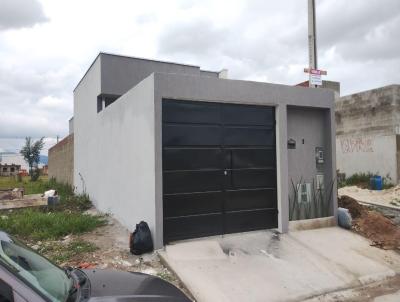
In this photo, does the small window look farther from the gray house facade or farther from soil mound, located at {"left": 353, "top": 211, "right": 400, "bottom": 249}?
Result: soil mound, located at {"left": 353, "top": 211, "right": 400, "bottom": 249}

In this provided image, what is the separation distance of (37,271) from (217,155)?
4.94 metres

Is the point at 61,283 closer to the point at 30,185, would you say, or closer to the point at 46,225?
the point at 46,225

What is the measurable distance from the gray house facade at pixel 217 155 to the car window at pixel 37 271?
3.58 metres

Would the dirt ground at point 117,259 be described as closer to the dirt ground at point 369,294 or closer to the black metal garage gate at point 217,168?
the black metal garage gate at point 217,168

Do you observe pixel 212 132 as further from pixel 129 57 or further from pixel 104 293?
pixel 129 57

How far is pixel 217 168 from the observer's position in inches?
281

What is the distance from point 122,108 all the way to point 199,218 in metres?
3.56

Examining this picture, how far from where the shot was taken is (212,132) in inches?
281

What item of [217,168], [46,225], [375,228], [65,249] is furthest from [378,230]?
[46,225]

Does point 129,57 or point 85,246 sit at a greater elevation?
point 129,57

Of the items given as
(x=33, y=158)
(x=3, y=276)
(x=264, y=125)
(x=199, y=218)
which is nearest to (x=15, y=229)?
(x=199, y=218)

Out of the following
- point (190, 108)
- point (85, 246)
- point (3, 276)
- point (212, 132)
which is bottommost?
point (85, 246)

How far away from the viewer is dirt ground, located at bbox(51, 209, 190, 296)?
5.56 m

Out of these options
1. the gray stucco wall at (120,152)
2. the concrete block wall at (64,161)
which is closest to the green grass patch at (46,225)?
the gray stucco wall at (120,152)
